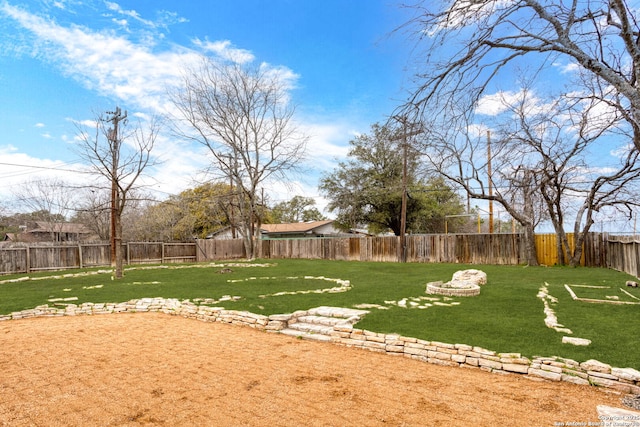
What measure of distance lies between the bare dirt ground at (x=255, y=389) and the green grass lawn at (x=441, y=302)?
973 mm

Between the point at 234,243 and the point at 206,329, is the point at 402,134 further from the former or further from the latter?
the point at 234,243

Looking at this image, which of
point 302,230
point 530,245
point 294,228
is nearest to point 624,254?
point 530,245

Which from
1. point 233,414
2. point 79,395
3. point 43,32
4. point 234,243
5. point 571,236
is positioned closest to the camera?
point 233,414

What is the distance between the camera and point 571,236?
600 inches

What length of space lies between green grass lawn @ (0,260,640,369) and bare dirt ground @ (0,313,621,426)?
3.19 ft

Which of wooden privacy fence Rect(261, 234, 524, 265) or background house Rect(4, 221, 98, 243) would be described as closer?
wooden privacy fence Rect(261, 234, 524, 265)

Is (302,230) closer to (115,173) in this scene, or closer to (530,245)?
(530,245)

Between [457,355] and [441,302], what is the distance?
303 centimetres

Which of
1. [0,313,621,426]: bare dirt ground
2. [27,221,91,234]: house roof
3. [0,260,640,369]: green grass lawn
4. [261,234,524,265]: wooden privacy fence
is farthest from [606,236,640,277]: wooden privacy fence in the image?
[27,221,91,234]: house roof

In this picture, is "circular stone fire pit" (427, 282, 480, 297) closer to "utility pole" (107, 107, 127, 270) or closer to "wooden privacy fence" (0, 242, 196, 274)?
"utility pole" (107, 107, 127, 270)

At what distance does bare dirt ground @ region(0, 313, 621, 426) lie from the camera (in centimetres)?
302

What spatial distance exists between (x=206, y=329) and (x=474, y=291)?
5594mm

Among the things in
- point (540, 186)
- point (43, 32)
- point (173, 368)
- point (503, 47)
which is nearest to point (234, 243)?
point (43, 32)

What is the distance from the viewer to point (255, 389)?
3592mm
